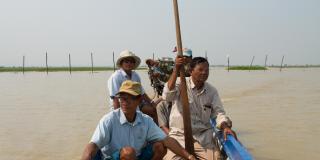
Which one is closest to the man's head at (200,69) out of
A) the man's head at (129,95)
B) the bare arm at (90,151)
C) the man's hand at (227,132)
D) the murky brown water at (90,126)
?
the man's hand at (227,132)

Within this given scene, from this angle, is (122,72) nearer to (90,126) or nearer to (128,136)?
(128,136)

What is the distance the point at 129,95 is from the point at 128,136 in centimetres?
35

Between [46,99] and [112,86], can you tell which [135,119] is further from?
[46,99]

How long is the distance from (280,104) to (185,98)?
782cm

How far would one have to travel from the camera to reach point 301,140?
611 cm

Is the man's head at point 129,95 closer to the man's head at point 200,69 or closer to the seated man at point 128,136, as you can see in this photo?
the seated man at point 128,136

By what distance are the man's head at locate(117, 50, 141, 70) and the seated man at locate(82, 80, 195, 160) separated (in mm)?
1450

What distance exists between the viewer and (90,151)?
253 centimetres

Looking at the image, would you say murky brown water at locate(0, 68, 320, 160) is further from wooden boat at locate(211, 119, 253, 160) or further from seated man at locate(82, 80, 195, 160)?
seated man at locate(82, 80, 195, 160)

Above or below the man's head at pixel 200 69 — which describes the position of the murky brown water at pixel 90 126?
below

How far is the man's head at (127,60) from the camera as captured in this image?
4.14m

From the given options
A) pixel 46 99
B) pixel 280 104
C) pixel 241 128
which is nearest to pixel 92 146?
pixel 241 128

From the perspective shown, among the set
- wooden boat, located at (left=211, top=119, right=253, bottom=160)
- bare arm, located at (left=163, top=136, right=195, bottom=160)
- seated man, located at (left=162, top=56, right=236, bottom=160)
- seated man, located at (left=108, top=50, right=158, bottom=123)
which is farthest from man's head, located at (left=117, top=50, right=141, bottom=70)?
bare arm, located at (left=163, top=136, right=195, bottom=160)

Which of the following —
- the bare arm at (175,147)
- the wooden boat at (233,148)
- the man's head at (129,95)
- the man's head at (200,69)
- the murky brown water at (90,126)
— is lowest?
the murky brown water at (90,126)
